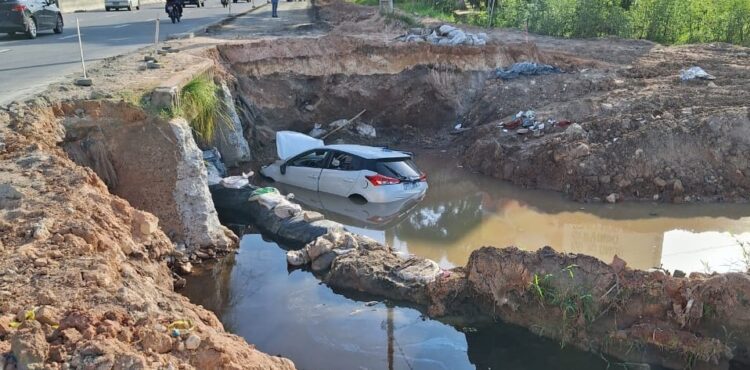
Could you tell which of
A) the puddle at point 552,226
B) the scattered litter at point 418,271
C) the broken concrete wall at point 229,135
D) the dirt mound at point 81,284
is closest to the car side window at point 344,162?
the puddle at point 552,226

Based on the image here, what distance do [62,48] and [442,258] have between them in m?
13.9

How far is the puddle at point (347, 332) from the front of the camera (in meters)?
8.72

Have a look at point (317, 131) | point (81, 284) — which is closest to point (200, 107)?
point (317, 131)

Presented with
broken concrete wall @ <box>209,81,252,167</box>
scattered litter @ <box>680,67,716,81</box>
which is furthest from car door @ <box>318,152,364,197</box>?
scattered litter @ <box>680,67,716,81</box>

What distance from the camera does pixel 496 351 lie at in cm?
903

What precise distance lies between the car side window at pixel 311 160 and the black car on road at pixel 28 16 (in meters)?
12.3

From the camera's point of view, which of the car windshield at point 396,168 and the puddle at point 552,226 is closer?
the puddle at point 552,226

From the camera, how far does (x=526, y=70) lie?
2227 cm

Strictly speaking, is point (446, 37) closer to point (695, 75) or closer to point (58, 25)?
point (695, 75)

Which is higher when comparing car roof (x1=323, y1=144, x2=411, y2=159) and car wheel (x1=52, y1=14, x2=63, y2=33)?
car wheel (x1=52, y1=14, x2=63, y2=33)

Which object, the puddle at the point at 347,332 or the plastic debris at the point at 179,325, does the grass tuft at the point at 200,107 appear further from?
the plastic debris at the point at 179,325

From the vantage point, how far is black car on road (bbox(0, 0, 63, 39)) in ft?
69.4

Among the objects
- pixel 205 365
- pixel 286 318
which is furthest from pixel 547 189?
pixel 205 365

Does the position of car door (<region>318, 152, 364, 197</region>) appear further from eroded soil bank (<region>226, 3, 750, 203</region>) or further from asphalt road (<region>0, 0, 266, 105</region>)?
asphalt road (<region>0, 0, 266, 105</region>)
